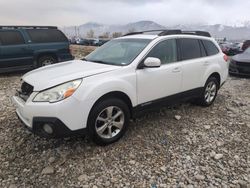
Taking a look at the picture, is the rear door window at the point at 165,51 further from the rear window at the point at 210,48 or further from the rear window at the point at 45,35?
the rear window at the point at 45,35

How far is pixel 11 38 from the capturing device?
865 centimetres

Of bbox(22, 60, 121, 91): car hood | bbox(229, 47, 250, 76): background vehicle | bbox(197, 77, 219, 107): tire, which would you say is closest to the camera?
bbox(22, 60, 121, 91): car hood

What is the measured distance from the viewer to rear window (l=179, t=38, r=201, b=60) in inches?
187

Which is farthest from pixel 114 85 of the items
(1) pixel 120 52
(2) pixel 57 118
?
(1) pixel 120 52

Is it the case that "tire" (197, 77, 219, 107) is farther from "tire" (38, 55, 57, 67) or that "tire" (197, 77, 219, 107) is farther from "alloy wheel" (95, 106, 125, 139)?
"tire" (38, 55, 57, 67)

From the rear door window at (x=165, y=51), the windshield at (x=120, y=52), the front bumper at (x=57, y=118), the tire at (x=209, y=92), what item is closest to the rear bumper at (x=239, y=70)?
the tire at (x=209, y=92)

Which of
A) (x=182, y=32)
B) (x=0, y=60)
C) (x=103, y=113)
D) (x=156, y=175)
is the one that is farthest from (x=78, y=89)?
(x=0, y=60)

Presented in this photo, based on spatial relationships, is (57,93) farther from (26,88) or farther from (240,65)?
(240,65)

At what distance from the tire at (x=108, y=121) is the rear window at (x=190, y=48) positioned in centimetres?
184

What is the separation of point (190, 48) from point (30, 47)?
250 inches

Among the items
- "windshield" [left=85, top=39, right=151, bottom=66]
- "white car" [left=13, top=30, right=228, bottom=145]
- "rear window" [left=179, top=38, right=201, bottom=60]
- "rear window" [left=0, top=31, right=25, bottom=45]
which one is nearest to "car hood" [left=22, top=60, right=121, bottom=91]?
"white car" [left=13, top=30, right=228, bottom=145]

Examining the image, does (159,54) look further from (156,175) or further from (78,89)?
(156,175)

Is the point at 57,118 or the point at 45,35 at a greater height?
the point at 45,35

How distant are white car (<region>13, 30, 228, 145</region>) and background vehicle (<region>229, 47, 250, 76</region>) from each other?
4.47 m
